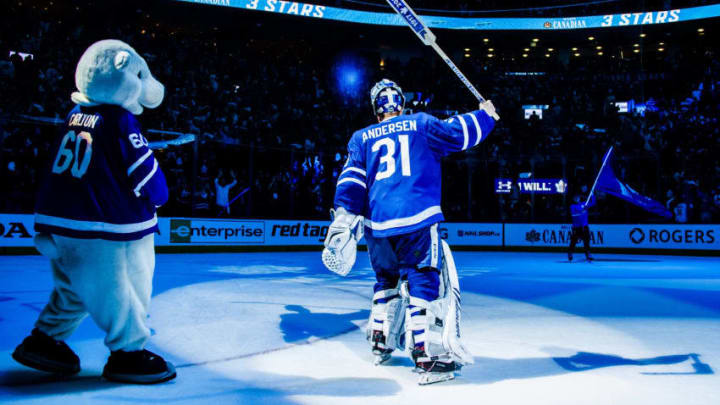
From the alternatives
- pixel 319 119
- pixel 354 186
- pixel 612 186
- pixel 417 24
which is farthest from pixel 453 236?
pixel 354 186

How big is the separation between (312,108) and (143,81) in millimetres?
18675

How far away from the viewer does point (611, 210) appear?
1906 cm

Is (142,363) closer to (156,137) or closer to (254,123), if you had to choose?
(156,137)

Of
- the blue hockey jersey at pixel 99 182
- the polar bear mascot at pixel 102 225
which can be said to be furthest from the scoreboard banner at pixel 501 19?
the blue hockey jersey at pixel 99 182

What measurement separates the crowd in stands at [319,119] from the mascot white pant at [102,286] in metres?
10.8

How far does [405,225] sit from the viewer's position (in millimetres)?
3441

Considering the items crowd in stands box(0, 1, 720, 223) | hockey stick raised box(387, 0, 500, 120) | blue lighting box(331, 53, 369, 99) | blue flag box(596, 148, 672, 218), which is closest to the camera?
hockey stick raised box(387, 0, 500, 120)

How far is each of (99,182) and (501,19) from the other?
85.1 feet

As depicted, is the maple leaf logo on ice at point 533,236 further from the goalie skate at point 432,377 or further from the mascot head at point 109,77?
the mascot head at point 109,77

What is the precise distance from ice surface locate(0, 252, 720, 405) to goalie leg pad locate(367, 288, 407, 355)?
14cm

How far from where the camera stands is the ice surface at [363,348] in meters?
2.94

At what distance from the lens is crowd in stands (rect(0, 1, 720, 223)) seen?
583 inches

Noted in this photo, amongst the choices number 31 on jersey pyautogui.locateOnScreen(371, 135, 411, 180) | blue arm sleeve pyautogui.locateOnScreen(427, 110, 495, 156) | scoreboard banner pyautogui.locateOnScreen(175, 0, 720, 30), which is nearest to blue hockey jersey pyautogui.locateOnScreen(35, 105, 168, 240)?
number 31 on jersey pyautogui.locateOnScreen(371, 135, 411, 180)

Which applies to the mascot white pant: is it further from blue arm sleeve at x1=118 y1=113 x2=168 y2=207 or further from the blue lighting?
the blue lighting
